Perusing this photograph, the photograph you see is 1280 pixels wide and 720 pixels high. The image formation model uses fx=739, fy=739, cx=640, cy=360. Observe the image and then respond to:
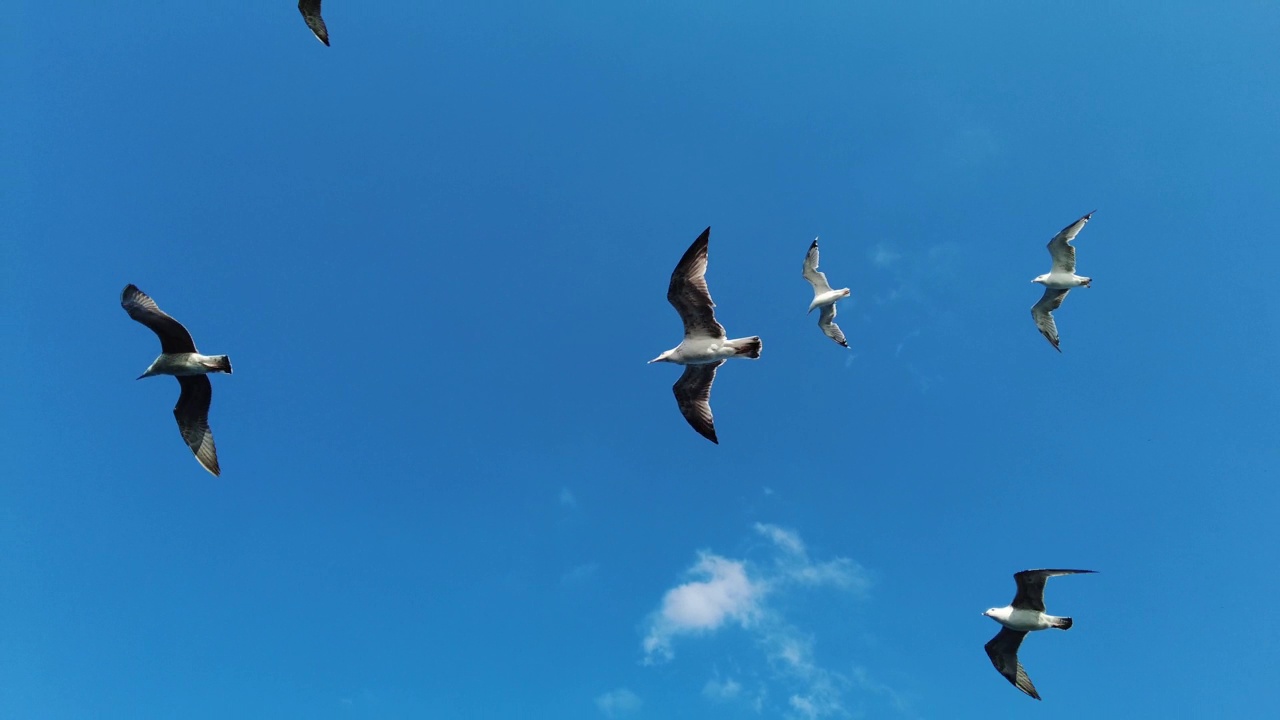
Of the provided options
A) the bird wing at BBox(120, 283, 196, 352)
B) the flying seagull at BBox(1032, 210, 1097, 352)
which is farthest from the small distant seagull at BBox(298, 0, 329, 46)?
the flying seagull at BBox(1032, 210, 1097, 352)

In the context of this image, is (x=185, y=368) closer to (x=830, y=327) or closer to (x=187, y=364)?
(x=187, y=364)

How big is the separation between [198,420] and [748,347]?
15.7 metres

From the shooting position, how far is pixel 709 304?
18.8 metres

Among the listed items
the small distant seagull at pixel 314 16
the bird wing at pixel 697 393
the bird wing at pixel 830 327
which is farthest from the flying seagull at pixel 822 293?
the small distant seagull at pixel 314 16

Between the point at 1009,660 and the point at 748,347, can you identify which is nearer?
the point at 748,347

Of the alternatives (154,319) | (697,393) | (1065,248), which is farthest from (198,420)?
(1065,248)

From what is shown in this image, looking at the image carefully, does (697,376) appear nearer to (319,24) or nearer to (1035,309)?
(319,24)

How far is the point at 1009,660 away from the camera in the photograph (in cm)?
2320

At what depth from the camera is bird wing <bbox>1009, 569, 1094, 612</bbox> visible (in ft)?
67.5

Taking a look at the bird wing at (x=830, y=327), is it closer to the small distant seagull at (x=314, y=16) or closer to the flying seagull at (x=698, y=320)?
the flying seagull at (x=698, y=320)

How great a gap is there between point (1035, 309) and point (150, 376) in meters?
31.3

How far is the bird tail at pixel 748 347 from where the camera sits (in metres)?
19.0

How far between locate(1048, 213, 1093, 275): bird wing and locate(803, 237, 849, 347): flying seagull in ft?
25.0

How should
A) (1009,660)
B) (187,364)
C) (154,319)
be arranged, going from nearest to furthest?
1. (154,319)
2. (187,364)
3. (1009,660)
